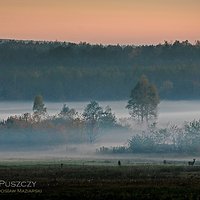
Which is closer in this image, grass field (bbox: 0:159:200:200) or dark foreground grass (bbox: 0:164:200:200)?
dark foreground grass (bbox: 0:164:200:200)

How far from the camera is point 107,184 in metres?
80.9

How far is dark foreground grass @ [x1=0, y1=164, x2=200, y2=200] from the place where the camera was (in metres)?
71.1

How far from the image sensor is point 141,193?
72.8 meters

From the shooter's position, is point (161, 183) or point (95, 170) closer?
point (161, 183)

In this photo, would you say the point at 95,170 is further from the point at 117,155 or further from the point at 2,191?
the point at 117,155

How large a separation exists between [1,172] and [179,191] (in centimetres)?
3131

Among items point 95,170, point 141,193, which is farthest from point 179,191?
point 95,170

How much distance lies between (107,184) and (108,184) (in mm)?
80

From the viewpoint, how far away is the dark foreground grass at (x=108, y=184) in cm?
7112

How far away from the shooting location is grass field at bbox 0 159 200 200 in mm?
71250

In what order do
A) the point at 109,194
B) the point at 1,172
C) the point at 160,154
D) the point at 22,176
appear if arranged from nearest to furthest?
the point at 109,194 → the point at 22,176 → the point at 1,172 → the point at 160,154

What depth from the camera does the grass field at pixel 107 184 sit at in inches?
2805

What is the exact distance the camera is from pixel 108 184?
266 feet

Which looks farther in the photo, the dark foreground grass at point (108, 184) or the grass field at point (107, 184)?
the grass field at point (107, 184)
